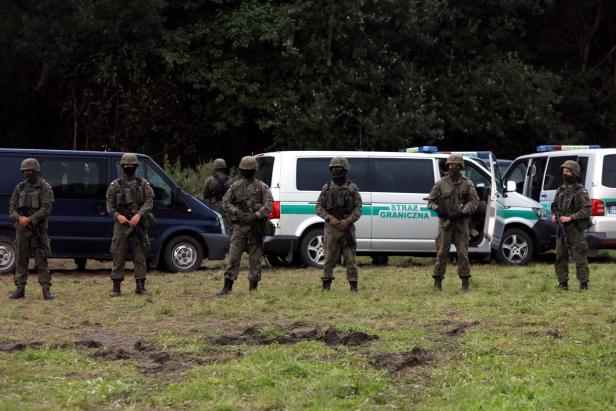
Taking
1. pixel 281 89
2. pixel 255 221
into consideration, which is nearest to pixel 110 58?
pixel 281 89

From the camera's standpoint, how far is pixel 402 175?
18.7 meters

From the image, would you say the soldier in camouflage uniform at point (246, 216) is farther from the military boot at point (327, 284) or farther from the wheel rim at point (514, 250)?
the wheel rim at point (514, 250)

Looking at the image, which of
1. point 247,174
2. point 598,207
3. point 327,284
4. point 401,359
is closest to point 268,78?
point 598,207

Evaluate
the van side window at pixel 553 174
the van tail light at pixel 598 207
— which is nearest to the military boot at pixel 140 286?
the van tail light at pixel 598 207

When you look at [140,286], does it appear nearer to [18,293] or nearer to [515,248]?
[18,293]

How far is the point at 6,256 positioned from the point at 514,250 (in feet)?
27.4

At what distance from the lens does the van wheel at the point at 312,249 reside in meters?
18.3

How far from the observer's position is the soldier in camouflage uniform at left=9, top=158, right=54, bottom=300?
1372cm

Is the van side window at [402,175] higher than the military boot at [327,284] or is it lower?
higher

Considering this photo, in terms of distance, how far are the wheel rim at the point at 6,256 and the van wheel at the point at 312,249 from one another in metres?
4.41

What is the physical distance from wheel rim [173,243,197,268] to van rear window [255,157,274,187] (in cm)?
157

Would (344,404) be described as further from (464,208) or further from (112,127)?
(112,127)

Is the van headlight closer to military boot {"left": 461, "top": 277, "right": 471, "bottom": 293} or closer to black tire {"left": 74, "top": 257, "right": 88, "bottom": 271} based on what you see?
military boot {"left": 461, "top": 277, "right": 471, "bottom": 293}

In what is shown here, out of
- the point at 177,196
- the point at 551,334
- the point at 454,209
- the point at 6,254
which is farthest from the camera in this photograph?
the point at 177,196
